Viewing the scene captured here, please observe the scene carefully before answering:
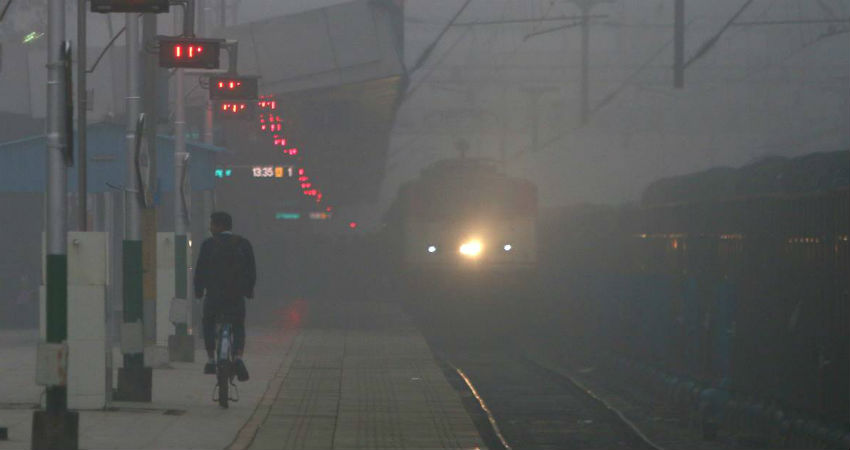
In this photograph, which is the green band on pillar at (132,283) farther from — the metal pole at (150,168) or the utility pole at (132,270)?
the metal pole at (150,168)

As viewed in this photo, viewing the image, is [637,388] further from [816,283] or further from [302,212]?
[302,212]

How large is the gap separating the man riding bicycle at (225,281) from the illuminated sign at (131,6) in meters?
2.07

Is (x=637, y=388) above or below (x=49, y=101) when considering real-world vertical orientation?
below

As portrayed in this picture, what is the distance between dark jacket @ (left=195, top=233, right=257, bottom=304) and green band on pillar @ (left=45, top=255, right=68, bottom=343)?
3094 millimetres

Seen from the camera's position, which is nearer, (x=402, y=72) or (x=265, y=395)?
(x=265, y=395)

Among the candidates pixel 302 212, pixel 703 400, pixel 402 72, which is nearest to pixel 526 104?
pixel 302 212

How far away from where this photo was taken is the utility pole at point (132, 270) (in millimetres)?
12648

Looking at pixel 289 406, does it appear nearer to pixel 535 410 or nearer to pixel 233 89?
pixel 535 410

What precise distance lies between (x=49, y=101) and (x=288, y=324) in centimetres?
1869

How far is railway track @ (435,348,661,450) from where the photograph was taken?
1325cm

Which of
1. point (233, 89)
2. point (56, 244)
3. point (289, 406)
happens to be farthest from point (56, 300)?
point (233, 89)

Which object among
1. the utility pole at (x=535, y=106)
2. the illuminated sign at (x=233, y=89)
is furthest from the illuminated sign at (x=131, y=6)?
the utility pole at (x=535, y=106)

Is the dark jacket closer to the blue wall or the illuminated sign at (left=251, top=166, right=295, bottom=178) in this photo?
the blue wall

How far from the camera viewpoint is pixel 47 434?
884 centimetres
